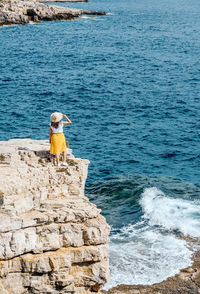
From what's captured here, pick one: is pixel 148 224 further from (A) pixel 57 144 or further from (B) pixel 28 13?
(B) pixel 28 13

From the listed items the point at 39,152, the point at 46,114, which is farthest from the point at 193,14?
the point at 39,152

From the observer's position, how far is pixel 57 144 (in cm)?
1688

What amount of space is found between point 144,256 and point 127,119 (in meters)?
22.4

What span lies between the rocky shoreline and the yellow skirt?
83.2 meters

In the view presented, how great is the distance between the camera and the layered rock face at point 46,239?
13.1 metres

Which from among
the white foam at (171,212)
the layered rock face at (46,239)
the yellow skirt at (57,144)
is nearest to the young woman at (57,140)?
the yellow skirt at (57,144)

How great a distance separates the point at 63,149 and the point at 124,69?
4504cm

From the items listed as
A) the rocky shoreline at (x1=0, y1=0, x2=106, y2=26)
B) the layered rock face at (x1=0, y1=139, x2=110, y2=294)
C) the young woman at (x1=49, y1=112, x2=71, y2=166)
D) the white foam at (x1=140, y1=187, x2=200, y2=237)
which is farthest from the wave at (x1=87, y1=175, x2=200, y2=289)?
the rocky shoreline at (x1=0, y1=0, x2=106, y2=26)

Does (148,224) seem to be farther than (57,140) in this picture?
Yes

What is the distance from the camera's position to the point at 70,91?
50375mm

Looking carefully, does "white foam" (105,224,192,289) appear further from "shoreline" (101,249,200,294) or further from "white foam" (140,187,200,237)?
"white foam" (140,187,200,237)

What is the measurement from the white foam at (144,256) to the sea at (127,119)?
0.04 metres

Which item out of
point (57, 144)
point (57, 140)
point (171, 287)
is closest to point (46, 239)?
point (57, 144)

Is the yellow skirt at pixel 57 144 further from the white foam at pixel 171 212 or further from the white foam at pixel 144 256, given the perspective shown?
the white foam at pixel 171 212
